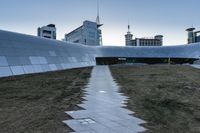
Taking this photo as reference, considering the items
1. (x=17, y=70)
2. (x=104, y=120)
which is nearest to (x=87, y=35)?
(x=17, y=70)

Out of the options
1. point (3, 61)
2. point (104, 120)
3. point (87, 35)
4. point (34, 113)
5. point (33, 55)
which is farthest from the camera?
point (87, 35)

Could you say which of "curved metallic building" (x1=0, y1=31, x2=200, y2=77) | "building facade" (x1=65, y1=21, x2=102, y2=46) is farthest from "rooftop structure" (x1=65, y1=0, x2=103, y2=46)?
"curved metallic building" (x1=0, y1=31, x2=200, y2=77)

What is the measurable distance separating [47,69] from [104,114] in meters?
26.2

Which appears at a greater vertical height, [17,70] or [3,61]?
[3,61]

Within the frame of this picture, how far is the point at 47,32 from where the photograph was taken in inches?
5586

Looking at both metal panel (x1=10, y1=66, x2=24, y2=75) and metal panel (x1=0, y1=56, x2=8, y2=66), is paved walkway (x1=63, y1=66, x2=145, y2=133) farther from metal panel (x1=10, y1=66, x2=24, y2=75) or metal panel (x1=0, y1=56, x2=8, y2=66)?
metal panel (x1=10, y1=66, x2=24, y2=75)

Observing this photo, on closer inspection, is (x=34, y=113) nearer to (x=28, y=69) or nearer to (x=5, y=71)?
(x=5, y=71)

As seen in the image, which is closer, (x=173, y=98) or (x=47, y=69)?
(x=173, y=98)

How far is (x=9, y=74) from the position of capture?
2589 cm

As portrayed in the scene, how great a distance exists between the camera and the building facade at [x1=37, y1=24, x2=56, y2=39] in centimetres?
13948

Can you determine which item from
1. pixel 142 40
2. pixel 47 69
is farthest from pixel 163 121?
pixel 142 40

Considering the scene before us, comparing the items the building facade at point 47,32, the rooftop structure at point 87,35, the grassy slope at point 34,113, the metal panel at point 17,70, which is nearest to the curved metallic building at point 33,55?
the metal panel at point 17,70

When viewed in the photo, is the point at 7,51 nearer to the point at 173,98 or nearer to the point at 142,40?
the point at 173,98

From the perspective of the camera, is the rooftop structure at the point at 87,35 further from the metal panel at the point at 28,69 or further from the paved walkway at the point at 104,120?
the paved walkway at the point at 104,120
